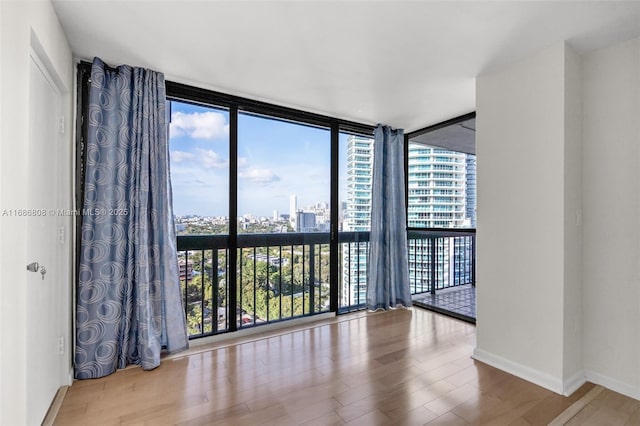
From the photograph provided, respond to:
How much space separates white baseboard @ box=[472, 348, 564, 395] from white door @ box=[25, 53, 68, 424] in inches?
115

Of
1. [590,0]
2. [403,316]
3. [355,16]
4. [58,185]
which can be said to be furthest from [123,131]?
[403,316]

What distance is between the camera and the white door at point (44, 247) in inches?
62.1

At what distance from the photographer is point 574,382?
2.07m

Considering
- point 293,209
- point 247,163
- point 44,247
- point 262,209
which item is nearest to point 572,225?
point 293,209

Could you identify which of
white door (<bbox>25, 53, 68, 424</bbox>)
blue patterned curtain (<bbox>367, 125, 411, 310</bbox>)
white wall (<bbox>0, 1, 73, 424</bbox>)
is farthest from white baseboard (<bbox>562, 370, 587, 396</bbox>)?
white door (<bbox>25, 53, 68, 424</bbox>)

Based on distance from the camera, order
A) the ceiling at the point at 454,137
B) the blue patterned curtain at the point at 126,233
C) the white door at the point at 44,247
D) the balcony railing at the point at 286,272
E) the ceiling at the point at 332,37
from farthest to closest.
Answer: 1. the ceiling at the point at 454,137
2. the balcony railing at the point at 286,272
3. the blue patterned curtain at the point at 126,233
4. the ceiling at the point at 332,37
5. the white door at the point at 44,247

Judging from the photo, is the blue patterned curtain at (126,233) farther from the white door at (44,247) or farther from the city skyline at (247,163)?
the city skyline at (247,163)

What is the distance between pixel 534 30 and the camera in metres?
1.90

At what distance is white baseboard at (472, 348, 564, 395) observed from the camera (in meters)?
2.04

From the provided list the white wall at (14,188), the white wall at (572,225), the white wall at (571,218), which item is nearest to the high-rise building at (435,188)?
the white wall at (571,218)

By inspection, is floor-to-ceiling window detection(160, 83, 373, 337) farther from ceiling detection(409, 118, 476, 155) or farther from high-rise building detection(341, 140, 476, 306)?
ceiling detection(409, 118, 476, 155)

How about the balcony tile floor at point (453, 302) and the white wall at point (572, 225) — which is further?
the balcony tile floor at point (453, 302)

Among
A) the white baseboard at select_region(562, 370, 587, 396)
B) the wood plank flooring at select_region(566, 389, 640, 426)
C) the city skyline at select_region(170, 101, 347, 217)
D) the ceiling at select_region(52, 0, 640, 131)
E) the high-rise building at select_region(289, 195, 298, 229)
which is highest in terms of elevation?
the ceiling at select_region(52, 0, 640, 131)

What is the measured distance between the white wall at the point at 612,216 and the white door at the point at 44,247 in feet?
11.1
